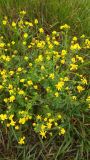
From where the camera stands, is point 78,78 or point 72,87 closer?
point 72,87

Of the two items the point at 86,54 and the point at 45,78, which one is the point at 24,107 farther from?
the point at 86,54

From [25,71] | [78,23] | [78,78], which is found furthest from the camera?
[78,23]

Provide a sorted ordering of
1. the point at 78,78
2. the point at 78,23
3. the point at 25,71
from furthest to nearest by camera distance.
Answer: the point at 78,23 → the point at 78,78 → the point at 25,71

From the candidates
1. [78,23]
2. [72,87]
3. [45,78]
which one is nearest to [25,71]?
[45,78]

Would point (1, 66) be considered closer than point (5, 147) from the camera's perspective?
No

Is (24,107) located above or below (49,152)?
above

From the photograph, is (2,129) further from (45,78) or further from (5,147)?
(45,78)

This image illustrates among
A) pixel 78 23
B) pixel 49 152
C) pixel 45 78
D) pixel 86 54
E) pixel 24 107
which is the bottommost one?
pixel 49 152

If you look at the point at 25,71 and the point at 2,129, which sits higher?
the point at 25,71

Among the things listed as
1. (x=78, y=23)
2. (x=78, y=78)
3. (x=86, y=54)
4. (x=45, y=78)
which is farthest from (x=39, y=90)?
(x=78, y=23)
